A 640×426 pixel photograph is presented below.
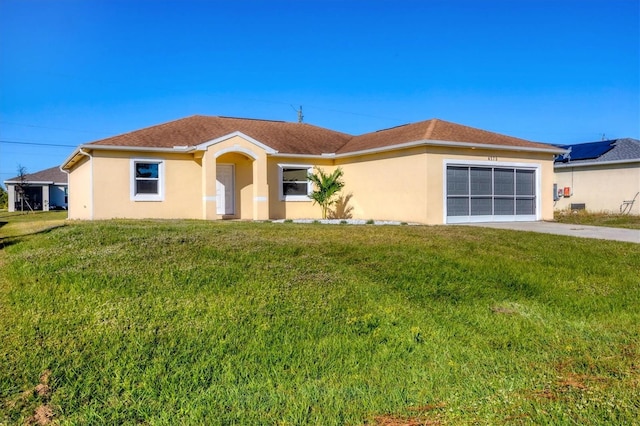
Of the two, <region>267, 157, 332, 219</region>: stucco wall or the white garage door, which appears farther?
<region>267, 157, 332, 219</region>: stucco wall

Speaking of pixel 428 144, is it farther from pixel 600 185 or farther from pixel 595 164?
pixel 600 185

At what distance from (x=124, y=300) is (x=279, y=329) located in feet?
6.50

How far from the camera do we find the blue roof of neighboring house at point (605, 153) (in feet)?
81.4

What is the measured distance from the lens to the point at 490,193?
18391mm

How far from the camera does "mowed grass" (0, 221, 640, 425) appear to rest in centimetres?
412

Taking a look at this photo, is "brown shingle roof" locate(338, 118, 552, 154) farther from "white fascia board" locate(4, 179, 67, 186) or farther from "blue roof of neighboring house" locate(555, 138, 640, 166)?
"white fascia board" locate(4, 179, 67, 186)

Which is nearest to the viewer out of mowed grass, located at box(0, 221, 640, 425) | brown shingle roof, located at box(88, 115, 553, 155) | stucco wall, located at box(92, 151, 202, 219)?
mowed grass, located at box(0, 221, 640, 425)

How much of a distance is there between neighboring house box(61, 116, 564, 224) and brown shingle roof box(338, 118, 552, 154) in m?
0.07

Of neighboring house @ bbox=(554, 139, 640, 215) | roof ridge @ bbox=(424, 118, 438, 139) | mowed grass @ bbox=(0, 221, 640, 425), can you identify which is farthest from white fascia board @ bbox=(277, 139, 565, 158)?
mowed grass @ bbox=(0, 221, 640, 425)

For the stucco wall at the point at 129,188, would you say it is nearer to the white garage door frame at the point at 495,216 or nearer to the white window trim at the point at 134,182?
the white window trim at the point at 134,182

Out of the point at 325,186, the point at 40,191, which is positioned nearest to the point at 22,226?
the point at 325,186

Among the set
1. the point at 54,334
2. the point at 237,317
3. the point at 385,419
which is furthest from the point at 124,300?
the point at 385,419

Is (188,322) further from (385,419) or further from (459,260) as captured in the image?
(459,260)

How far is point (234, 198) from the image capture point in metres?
20.4
